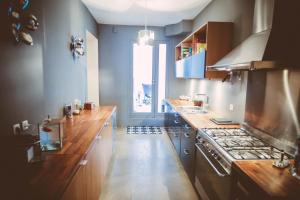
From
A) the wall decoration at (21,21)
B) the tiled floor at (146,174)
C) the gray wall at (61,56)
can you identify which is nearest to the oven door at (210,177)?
the tiled floor at (146,174)

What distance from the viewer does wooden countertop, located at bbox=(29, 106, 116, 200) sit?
1.16 metres

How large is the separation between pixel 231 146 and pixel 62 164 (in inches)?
57.8

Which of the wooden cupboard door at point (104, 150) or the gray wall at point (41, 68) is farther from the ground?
the gray wall at point (41, 68)

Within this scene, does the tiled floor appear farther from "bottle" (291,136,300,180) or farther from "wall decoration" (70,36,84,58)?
"wall decoration" (70,36,84,58)

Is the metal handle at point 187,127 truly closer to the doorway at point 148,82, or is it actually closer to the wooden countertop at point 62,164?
the wooden countertop at point 62,164

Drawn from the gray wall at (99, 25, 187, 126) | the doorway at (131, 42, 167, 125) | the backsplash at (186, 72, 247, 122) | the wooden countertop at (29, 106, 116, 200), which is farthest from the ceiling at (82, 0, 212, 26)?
the wooden countertop at (29, 106, 116, 200)

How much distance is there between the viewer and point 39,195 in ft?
3.61

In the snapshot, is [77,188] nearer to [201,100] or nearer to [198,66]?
[198,66]

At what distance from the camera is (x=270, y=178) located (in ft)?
4.50

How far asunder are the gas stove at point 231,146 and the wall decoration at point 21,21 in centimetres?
201

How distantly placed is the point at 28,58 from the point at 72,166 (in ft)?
3.83

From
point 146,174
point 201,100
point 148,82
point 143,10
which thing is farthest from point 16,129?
point 148,82

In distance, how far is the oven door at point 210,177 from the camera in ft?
5.83

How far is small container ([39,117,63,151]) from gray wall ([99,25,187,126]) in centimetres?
408
